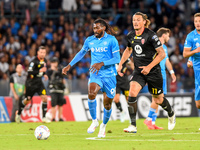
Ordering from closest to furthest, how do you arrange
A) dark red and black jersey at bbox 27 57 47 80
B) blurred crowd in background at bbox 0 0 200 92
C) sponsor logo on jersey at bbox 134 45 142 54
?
1. sponsor logo on jersey at bbox 134 45 142 54
2. dark red and black jersey at bbox 27 57 47 80
3. blurred crowd in background at bbox 0 0 200 92

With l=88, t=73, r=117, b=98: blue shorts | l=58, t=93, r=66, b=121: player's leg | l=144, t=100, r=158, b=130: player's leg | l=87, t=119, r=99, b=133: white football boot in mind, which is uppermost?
l=88, t=73, r=117, b=98: blue shorts

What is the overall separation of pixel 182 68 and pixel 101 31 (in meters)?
14.0

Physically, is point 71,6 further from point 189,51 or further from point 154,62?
point 154,62

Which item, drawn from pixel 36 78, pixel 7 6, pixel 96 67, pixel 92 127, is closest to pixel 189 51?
pixel 96 67

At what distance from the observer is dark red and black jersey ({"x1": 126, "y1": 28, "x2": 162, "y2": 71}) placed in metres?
9.92

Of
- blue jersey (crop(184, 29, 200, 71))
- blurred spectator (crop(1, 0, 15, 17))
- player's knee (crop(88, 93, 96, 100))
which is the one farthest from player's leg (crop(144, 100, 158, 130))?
blurred spectator (crop(1, 0, 15, 17))

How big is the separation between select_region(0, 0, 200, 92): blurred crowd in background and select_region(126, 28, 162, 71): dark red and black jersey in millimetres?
9356

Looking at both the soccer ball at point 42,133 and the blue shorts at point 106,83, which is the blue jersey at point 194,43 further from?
the soccer ball at point 42,133

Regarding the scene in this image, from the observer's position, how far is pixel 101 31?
386 inches

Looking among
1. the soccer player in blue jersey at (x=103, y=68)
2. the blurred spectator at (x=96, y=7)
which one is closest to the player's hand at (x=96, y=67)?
the soccer player in blue jersey at (x=103, y=68)

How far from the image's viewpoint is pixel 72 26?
2412 cm

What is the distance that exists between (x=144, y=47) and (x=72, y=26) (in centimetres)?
1448

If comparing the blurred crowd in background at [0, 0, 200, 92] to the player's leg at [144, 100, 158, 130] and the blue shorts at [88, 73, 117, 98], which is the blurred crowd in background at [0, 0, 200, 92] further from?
the blue shorts at [88, 73, 117, 98]

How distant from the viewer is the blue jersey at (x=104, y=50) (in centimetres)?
966
